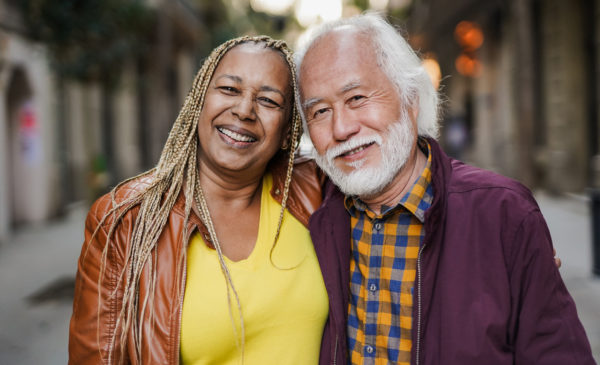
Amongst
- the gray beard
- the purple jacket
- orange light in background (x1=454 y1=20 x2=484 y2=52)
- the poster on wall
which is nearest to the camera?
the purple jacket

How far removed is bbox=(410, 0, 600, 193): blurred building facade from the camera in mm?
6652

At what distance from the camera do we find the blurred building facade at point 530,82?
6.65 metres

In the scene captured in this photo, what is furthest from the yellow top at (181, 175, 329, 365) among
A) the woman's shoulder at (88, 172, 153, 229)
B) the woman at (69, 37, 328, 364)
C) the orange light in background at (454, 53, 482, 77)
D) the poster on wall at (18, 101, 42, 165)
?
the orange light in background at (454, 53, 482, 77)

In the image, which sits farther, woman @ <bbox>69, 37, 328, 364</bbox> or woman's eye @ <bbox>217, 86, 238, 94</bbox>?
woman's eye @ <bbox>217, 86, 238, 94</bbox>

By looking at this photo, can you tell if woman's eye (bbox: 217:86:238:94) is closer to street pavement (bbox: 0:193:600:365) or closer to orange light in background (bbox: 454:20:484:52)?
street pavement (bbox: 0:193:600:365)

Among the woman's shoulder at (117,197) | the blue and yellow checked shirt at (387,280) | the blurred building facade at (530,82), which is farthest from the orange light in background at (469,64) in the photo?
the woman's shoulder at (117,197)

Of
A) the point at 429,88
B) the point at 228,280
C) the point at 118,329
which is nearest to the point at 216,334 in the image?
the point at 228,280

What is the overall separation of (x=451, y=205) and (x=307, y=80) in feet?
2.70

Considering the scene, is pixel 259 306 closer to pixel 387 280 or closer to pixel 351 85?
pixel 387 280

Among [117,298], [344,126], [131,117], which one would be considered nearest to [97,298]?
[117,298]

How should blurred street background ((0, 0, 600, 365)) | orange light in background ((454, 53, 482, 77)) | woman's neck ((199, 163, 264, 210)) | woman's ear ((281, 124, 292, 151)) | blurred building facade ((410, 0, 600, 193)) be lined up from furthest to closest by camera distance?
orange light in background ((454, 53, 482, 77))
blurred building facade ((410, 0, 600, 193))
blurred street background ((0, 0, 600, 365))
woman's ear ((281, 124, 292, 151))
woman's neck ((199, 163, 264, 210))

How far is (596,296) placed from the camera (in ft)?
16.0

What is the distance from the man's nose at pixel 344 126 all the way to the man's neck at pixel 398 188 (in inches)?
10.7

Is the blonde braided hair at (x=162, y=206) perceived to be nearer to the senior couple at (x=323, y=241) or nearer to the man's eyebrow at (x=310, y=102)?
the senior couple at (x=323, y=241)
